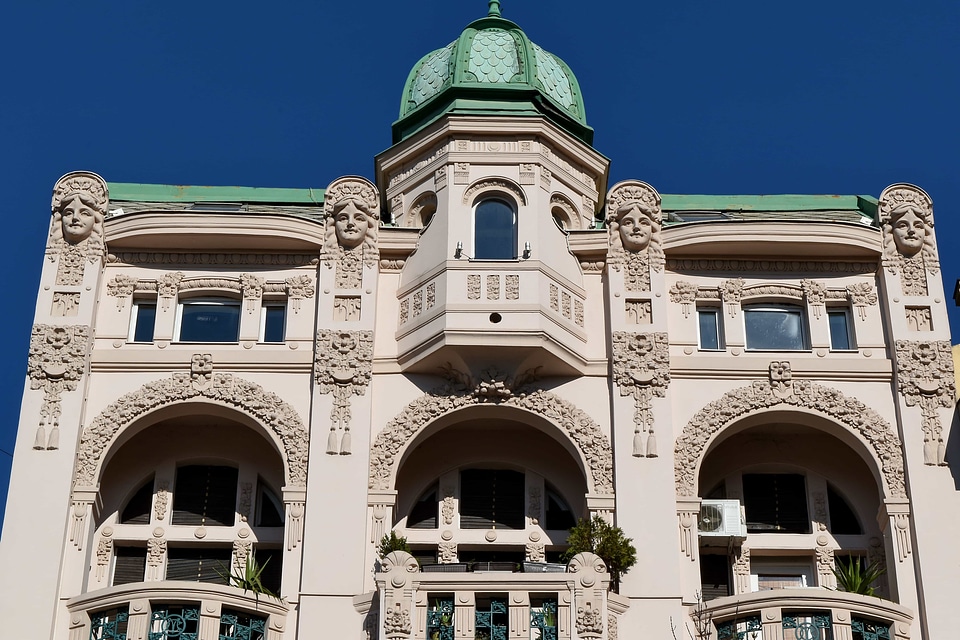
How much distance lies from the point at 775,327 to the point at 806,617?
267 inches

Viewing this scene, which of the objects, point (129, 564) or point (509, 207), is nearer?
point (129, 564)

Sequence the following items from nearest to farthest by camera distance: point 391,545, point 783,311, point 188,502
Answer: point 391,545 < point 188,502 < point 783,311

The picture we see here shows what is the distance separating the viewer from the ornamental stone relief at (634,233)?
34719 millimetres

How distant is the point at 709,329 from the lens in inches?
1378

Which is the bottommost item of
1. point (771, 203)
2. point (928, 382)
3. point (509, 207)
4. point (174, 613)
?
point (174, 613)

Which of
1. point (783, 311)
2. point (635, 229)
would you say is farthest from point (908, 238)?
point (635, 229)

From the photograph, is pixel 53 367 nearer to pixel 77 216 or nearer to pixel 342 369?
pixel 77 216

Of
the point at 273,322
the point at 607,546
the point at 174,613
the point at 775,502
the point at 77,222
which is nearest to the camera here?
the point at 174,613

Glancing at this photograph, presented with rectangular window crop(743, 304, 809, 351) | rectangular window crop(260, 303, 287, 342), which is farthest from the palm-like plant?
rectangular window crop(260, 303, 287, 342)

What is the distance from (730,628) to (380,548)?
6.18 metres

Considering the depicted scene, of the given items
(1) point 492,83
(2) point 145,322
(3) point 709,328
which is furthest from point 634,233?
(2) point 145,322

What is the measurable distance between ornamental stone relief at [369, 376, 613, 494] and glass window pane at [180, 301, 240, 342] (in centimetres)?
389

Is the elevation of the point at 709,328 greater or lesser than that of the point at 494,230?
lesser

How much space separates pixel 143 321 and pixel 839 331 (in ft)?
44.3
